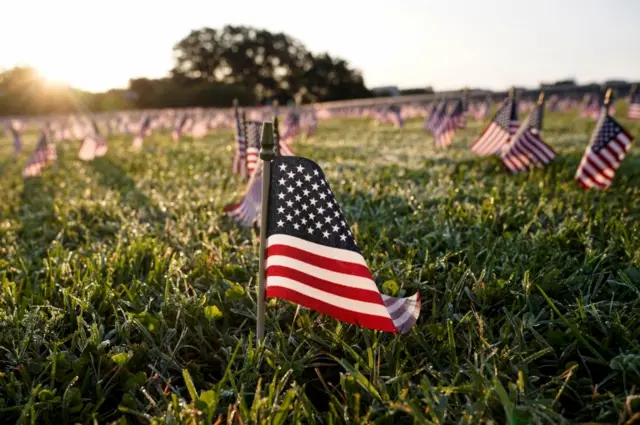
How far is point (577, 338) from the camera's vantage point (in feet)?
6.96

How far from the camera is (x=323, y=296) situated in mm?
2062

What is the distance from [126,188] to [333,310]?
5.65 m

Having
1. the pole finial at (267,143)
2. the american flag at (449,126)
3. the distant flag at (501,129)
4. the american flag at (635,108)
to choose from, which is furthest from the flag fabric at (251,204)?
the american flag at (635,108)

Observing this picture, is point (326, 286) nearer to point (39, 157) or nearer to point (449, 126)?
point (39, 157)

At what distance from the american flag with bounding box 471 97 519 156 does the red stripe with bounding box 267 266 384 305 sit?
5.82 metres

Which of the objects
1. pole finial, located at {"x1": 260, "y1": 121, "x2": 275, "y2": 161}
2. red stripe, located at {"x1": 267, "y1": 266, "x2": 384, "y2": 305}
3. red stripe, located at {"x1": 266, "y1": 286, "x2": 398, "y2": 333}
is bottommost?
red stripe, located at {"x1": 266, "y1": 286, "x2": 398, "y2": 333}

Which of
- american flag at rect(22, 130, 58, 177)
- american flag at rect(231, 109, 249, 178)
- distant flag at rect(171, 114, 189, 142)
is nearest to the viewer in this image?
american flag at rect(231, 109, 249, 178)

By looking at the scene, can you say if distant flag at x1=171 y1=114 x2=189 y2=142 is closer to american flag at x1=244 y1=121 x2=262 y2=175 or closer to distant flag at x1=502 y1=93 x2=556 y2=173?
american flag at x1=244 y1=121 x2=262 y2=175

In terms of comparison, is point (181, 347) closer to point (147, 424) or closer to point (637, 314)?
point (147, 424)

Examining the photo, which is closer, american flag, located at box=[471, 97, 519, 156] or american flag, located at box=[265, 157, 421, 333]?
american flag, located at box=[265, 157, 421, 333]

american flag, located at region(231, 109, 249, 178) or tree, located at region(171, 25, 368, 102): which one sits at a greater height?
tree, located at region(171, 25, 368, 102)

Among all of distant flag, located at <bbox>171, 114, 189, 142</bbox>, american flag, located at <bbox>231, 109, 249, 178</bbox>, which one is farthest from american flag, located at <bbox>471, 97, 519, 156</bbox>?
distant flag, located at <bbox>171, 114, 189, 142</bbox>

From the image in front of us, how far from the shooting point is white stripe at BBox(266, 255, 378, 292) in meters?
2.01

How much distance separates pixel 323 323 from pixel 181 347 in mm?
770
